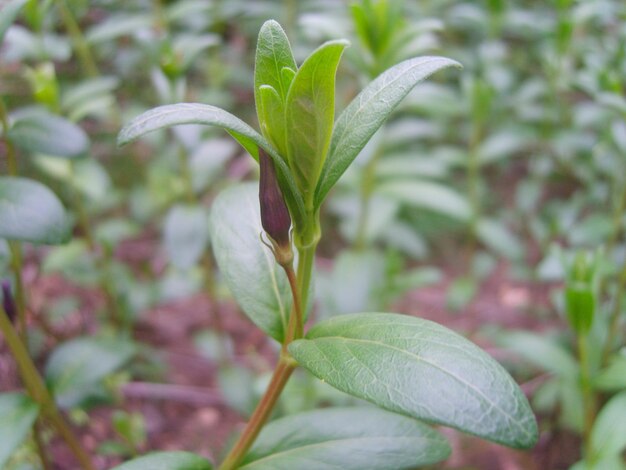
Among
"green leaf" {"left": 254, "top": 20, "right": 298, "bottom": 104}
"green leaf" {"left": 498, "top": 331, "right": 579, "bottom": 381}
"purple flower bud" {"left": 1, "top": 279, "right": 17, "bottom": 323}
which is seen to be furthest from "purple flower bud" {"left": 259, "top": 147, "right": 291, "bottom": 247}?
"green leaf" {"left": 498, "top": 331, "right": 579, "bottom": 381}

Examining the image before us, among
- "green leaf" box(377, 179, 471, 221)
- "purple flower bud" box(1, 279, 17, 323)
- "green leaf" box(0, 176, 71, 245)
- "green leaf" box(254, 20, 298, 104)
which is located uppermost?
"green leaf" box(254, 20, 298, 104)

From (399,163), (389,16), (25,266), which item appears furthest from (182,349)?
(389,16)

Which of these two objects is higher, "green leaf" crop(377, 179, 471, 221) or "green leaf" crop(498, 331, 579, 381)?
"green leaf" crop(377, 179, 471, 221)

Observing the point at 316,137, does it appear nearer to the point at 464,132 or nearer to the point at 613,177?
the point at 613,177

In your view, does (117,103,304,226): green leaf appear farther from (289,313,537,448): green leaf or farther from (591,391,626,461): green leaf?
(591,391,626,461): green leaf

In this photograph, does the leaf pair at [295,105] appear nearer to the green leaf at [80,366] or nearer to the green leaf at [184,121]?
the green leaf at [184,121]

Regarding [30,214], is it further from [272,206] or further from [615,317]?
[615,317]
